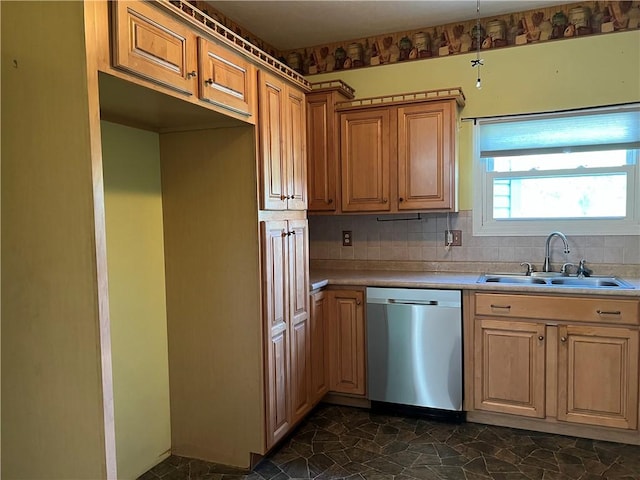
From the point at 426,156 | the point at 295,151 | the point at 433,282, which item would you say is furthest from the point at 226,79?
the point at 433,282

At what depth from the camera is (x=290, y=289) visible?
2.69 meters

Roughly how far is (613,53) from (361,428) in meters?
2.92

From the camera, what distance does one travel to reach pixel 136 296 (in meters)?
2.38

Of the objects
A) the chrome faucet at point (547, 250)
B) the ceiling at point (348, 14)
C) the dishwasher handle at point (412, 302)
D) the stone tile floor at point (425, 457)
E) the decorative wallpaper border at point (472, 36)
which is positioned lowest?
the stone tile floor at point (425, 457)

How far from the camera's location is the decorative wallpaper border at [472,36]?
302cm

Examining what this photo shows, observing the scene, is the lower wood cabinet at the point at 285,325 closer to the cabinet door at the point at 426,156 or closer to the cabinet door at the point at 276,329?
the cabinet door at the point at 276,329

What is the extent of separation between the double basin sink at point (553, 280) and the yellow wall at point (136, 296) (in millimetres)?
1991

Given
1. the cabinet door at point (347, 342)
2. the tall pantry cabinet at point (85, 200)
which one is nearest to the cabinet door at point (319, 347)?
the cabinet door at point (347, 342)

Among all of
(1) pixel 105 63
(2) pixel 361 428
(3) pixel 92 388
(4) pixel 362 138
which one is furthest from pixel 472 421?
(1) pixel 105 63

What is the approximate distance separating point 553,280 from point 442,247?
78cm

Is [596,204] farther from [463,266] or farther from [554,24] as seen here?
[554,24]

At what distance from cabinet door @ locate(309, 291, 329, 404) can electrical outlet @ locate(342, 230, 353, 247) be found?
2.24 ft

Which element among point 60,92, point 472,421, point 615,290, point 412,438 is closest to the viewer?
point 60,92

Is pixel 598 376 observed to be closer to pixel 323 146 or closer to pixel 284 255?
pixel 284 255
